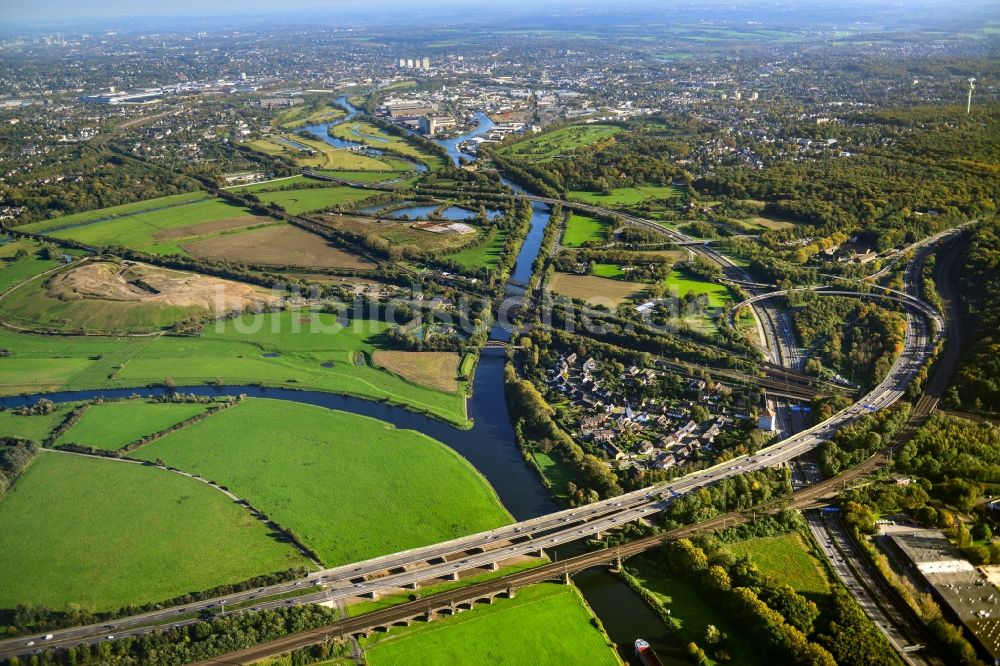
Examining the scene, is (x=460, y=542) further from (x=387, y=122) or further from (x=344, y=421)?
(x=387, y=122)

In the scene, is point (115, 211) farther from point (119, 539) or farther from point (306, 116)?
point (119, 539)

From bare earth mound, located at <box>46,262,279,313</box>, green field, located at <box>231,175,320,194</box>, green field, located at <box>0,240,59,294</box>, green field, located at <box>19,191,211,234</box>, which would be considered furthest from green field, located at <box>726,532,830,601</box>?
green field, located at <box>19,191,211,234</box>

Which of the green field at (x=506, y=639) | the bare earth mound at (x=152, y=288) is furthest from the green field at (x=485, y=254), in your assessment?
the green field at (x=506, y=639)

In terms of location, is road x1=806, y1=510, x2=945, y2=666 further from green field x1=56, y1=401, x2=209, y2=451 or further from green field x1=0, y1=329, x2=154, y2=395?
green field x1=0, y1=329, x2=154, y2=395

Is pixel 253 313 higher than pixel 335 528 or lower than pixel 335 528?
higher

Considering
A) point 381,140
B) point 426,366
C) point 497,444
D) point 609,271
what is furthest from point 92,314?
point 381,140

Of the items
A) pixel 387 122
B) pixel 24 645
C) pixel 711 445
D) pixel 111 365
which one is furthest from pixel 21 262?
pixel 387 122

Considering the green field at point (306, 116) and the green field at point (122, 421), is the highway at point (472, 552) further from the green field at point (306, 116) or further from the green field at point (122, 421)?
the green field at point (306, 116)
